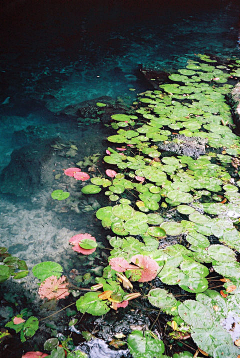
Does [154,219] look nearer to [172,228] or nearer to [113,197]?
[172,228]

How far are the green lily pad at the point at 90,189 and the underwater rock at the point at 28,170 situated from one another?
1.11 ft

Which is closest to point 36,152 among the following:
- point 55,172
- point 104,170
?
point 55,172

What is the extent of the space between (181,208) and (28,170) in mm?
1419

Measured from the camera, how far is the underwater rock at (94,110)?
3.08m

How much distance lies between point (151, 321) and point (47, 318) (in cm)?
53

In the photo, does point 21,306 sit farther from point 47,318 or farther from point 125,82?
point 125,82

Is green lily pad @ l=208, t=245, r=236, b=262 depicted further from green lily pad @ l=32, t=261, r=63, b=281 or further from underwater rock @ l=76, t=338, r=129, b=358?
green lily pad @ l=32, t=261, r=63, b=281

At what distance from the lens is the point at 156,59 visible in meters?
5.25

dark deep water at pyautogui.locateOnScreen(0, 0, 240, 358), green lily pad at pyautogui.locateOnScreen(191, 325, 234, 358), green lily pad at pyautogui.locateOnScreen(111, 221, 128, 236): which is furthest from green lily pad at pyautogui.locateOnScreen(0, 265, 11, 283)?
green lily pad at pyautogui.locateOnScreen(191, 325, 234, 358)

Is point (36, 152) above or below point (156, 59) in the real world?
below

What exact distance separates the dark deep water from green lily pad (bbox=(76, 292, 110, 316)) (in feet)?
0.60

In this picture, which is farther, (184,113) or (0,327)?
(184,113)

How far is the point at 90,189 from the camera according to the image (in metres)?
1.97

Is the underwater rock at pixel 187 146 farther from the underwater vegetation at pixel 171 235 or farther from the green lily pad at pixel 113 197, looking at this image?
the green lily pad at pixel 113 197
